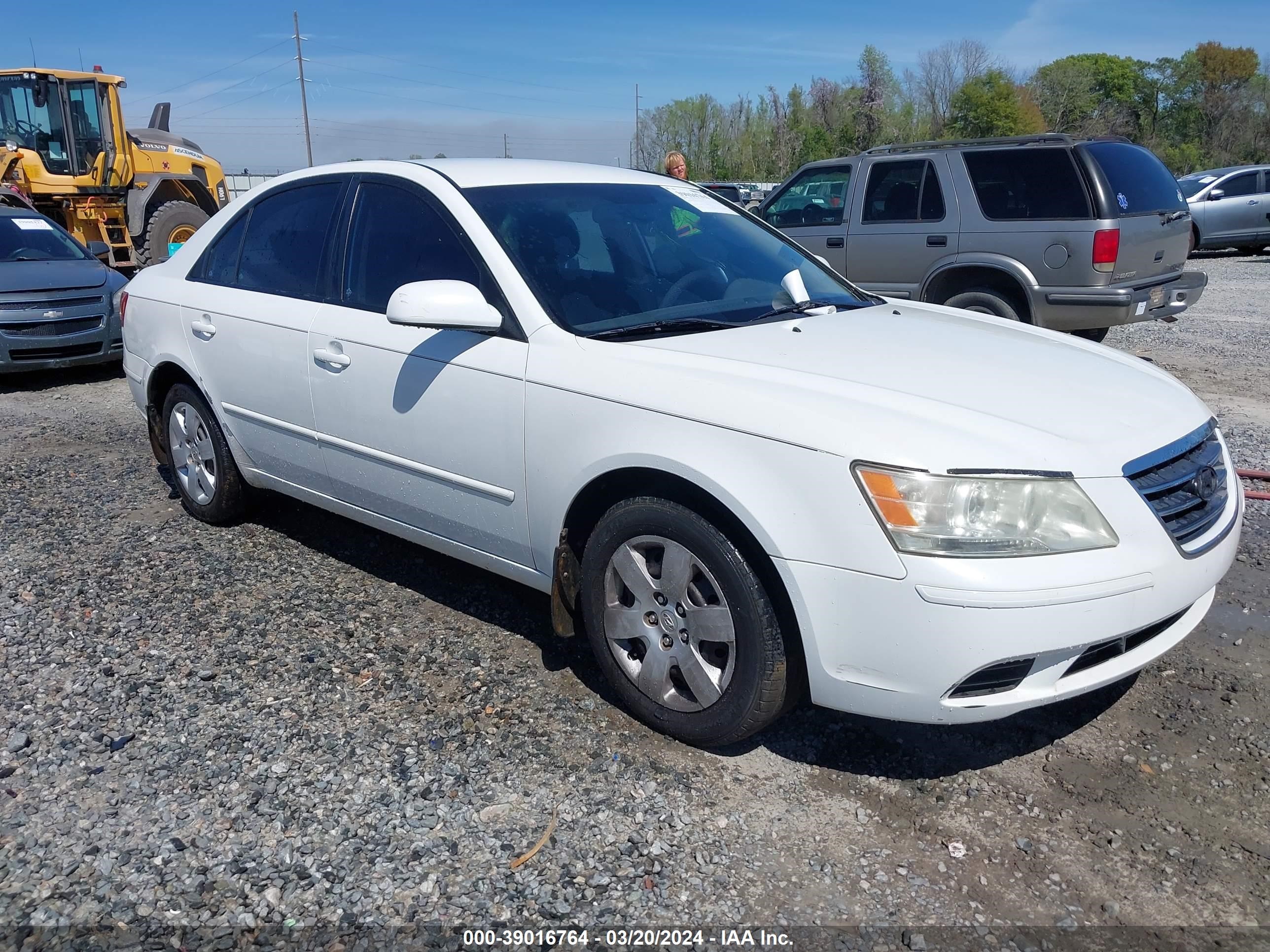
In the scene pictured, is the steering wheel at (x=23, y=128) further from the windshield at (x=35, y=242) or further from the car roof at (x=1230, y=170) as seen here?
the car roof at (x=1230, y=170)

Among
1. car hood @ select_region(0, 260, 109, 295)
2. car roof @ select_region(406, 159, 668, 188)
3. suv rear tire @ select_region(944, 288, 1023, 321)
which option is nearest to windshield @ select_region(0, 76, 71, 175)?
car hood @ select_region(0, 260, 109, 295)

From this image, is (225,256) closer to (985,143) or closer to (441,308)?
(441,308)

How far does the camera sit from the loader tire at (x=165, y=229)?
15078 millimetres

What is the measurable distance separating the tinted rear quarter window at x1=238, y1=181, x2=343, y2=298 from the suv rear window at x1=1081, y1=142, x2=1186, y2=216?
19.8ft

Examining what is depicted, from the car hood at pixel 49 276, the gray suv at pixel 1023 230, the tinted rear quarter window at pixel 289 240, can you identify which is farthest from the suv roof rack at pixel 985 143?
the car hood at pixel 49 276

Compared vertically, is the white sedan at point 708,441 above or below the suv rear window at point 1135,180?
below

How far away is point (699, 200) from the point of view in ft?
14.3

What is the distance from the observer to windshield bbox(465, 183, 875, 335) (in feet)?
11.3

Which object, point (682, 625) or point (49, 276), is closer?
point (682, 625)

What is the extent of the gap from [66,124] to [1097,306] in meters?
14.1

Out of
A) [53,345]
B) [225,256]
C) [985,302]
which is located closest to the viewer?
[225,256]

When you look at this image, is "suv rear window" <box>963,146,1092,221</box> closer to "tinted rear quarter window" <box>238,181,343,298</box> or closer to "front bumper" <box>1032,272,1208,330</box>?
"front bumper" <box>1032,272,1208,330</box>

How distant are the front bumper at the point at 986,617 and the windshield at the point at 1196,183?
761 inches

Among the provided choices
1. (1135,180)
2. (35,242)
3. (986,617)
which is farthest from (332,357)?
(35,242)
